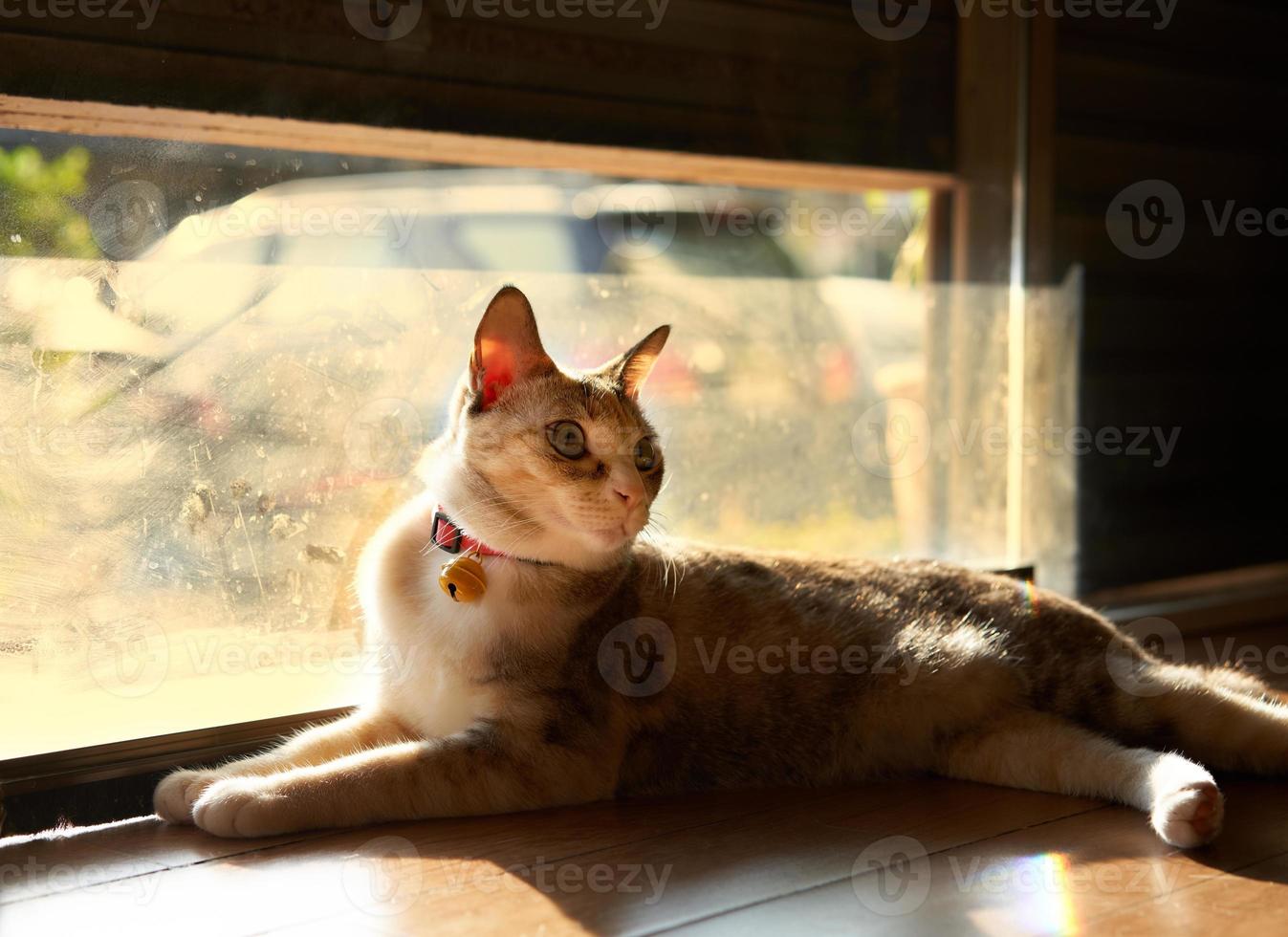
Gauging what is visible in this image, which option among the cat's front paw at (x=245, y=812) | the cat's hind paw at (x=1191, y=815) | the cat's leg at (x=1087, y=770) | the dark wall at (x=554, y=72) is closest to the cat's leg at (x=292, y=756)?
the cat's front paw at (x=245, y=812)

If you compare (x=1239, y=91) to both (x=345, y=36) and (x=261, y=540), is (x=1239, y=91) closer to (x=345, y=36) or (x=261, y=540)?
(x=345, y=36)

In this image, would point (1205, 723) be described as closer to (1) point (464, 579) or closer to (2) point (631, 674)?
(2) point (631, 674)

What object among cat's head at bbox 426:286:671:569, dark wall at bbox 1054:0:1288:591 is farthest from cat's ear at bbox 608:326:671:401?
dark wall at bbox 1054:0:1288:591

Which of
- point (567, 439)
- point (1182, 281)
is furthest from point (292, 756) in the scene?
point (1182, 281)

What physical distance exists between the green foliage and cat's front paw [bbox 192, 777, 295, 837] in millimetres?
1013

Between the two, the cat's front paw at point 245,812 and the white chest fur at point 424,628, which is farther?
the white chest fur at point 424,628


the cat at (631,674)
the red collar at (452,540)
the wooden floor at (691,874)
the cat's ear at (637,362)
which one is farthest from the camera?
the cat's ear at (637,362)

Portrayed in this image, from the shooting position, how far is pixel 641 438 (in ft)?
7.17

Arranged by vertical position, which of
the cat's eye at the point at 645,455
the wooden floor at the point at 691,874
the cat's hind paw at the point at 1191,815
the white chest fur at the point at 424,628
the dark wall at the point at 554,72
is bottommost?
the wooden floor at the point at 691,874

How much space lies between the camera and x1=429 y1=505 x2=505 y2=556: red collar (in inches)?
84.2

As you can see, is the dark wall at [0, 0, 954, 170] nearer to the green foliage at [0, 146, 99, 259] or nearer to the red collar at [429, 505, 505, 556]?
the green foliage at [0, 146, 99, 259]

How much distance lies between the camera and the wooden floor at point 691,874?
1689 mm

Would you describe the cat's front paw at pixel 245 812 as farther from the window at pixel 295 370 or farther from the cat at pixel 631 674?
the window at pixel 295 370

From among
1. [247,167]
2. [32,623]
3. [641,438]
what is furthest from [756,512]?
[32,623]
